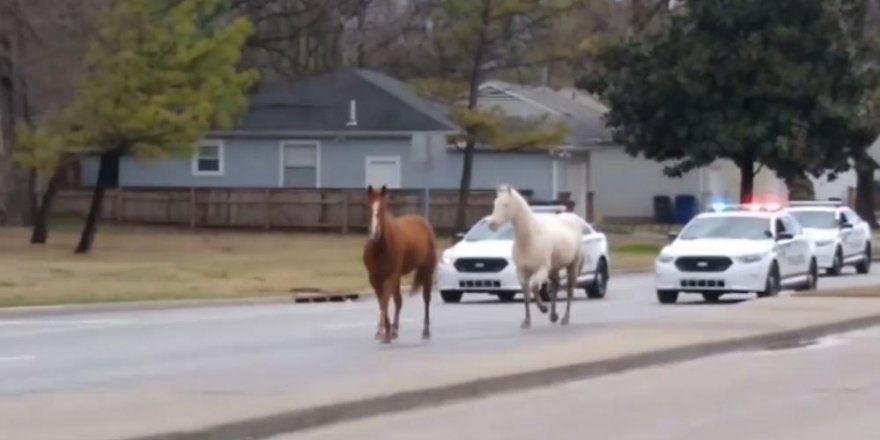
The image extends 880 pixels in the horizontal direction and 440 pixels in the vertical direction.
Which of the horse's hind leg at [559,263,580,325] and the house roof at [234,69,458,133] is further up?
the house roof at [234,69,458,133]

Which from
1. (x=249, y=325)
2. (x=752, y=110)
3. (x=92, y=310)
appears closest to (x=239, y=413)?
(x=249, y=325)

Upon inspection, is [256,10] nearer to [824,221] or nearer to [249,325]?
[824,221]

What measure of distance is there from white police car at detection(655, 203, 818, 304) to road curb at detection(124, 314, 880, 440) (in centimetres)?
760

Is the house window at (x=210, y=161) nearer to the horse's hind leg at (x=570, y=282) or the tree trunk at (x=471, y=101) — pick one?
the tree trunk at (x=471, y=101)

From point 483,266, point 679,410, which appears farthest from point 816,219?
point 679,410

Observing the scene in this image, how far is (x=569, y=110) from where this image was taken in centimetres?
7894

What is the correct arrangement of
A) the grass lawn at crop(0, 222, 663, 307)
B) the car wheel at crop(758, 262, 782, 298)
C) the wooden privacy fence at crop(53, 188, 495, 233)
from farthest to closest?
the wooden privacy fence at crop(53, 188, 495, 233) → the grass lawn at crop(0, 222, 663, 307) → the car wheel at crop(758, 262, 782, 298)

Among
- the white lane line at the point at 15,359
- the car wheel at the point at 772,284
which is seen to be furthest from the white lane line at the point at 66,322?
the car wheel at the point at 772,284

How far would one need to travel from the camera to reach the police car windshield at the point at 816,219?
4625 cm

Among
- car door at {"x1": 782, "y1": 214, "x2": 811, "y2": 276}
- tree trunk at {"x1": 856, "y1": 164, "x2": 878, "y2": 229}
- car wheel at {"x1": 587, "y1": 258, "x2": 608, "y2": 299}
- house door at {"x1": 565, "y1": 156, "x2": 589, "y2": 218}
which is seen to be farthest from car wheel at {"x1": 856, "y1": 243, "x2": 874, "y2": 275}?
tree trunk at {"x1": 856, "y1": 164, "x2": 878, "y2": 229}

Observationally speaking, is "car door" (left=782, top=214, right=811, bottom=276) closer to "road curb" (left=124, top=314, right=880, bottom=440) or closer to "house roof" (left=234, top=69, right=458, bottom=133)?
"road curb" (left=124, top=314, right=880, bottom=440)

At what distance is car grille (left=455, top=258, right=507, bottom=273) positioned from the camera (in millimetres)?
34188

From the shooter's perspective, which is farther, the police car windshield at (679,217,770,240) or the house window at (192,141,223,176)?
the house window at (192,141,223,176)

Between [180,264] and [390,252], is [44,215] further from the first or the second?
[390,252]
